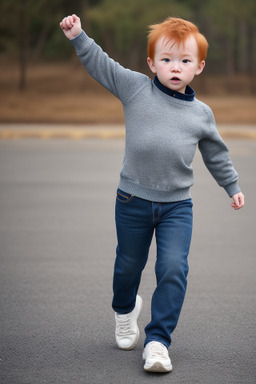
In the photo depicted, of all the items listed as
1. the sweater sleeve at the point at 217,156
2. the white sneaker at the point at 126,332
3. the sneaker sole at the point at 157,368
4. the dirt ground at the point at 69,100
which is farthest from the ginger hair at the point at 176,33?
the dirt ground at the point at 69,100

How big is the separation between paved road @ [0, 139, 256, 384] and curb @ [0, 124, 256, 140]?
5.42 metres

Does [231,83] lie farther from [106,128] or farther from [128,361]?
[128,361]

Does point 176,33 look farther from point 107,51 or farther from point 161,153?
point 107,51

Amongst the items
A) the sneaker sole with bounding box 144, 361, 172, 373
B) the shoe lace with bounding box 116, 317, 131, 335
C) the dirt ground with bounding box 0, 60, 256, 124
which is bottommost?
the sneaker sole with bounding box 144, 361, 172, 373

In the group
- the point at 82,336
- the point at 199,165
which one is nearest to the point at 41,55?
the point at 199,165

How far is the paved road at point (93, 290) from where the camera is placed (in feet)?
11.0

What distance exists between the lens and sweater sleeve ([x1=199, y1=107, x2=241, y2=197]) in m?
3.42

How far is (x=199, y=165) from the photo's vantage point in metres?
10.9

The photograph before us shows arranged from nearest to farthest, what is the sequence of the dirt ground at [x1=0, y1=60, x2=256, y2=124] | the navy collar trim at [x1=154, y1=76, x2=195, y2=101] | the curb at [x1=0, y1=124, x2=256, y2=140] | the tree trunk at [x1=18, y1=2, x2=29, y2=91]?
1. the navy collar trim at [x1=154, y1=76, x2=195, y2=101]
2. the curb at [x1=0, y1=124, x2=256, y2=140]
3. the dirt ground at [x1=0, y1=60, x2=256, y2=124]
4. the tree trunk at [x1=18, y1=2, x2=29, y2=91]

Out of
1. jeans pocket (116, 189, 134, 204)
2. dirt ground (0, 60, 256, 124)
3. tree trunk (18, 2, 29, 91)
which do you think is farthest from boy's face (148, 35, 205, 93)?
tree trunk (18, 2, 29, 91)

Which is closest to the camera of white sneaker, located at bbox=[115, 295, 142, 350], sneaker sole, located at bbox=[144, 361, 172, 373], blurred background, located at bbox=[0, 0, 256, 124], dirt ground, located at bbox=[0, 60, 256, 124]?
sneaker sole, located at bbox=[144, 361, 172, 373]

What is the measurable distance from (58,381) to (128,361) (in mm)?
414

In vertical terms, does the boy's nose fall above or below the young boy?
above

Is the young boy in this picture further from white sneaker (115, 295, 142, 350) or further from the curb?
the curb
